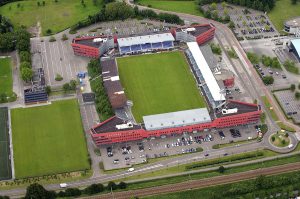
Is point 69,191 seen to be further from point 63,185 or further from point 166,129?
point 166,129

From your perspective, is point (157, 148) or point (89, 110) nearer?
point (157, 148)

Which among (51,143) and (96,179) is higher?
(51,143)

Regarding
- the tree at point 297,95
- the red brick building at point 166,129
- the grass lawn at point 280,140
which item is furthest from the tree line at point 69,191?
the tree at point 297,95

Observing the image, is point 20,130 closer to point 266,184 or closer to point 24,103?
point 24,103

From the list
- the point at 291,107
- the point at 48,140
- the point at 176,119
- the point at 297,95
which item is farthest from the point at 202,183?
the point at 297,95

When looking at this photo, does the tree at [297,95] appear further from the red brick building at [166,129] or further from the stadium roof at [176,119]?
the stadium roof at [176,119]

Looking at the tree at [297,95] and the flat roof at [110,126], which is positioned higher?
the tree at [297,95]

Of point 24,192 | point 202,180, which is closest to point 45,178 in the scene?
point 24,192

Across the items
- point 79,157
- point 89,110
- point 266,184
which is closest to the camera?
point 266,184
